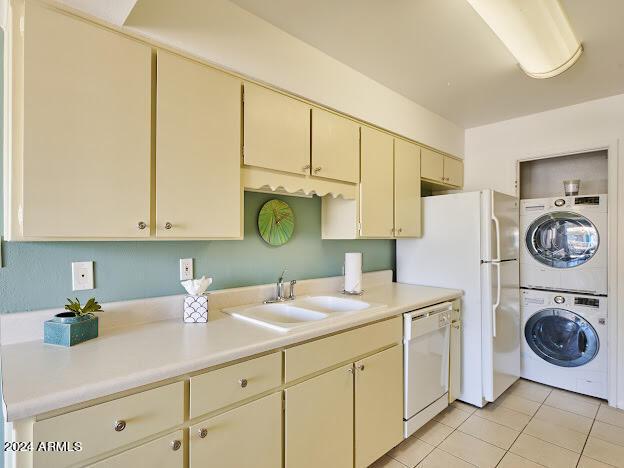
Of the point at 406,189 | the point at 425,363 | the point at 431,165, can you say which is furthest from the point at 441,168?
the point at 425,363

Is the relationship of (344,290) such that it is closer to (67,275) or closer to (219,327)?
(219,327)

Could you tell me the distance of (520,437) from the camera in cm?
213

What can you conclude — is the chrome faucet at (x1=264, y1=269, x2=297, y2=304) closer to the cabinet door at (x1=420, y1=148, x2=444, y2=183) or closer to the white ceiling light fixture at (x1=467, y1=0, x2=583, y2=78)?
the cabinet door at (x1=420, y1=148, x2=444, y2=183)

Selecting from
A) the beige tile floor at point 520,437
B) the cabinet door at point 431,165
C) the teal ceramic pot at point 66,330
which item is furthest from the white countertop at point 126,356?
the cabinet door at point 431,165

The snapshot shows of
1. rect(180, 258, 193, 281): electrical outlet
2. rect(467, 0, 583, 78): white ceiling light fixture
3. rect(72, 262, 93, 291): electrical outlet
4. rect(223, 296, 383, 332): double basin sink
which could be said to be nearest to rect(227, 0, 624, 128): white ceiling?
rect(467, 0, 583, 78): white ceiling light fixture

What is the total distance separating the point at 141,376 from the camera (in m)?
0.97

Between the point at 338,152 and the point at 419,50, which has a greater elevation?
the point at 419,50

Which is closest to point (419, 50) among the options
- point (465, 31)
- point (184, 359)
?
point (465, 31)

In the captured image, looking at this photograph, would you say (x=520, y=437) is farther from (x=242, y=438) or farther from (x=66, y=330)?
(x=66, y=330)

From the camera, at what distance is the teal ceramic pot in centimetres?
119

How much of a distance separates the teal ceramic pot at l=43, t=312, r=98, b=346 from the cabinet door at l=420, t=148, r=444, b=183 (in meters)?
2.53

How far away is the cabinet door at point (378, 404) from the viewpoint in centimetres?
167

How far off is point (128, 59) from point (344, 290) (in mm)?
1849

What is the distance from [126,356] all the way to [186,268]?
639 millimetres
